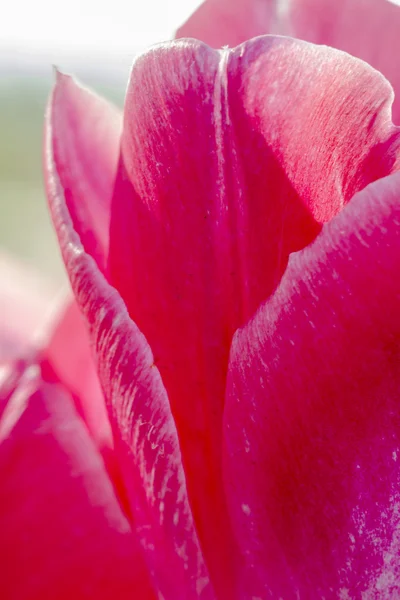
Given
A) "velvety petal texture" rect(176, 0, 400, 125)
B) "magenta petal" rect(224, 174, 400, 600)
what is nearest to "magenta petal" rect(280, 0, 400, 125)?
"velvety petal texture" rect(176, 0, 400, 125)

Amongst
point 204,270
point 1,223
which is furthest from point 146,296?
point 1,223

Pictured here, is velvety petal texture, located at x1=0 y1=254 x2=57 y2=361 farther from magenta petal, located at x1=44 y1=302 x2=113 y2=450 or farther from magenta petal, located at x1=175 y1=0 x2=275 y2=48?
magenta petal, located at x1=175 y1=0 x2=275 y2=48

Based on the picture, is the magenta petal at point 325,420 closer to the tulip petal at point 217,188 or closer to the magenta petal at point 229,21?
the tulip petal at point 217,188

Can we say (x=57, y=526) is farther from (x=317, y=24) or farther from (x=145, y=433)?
(x=317, y=24)

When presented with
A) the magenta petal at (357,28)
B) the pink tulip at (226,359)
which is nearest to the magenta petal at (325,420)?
the pink tulip at (226,359)

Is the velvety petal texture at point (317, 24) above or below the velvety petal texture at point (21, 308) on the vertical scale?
above

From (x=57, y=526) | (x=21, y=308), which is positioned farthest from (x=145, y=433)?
(x=21, y=308)
